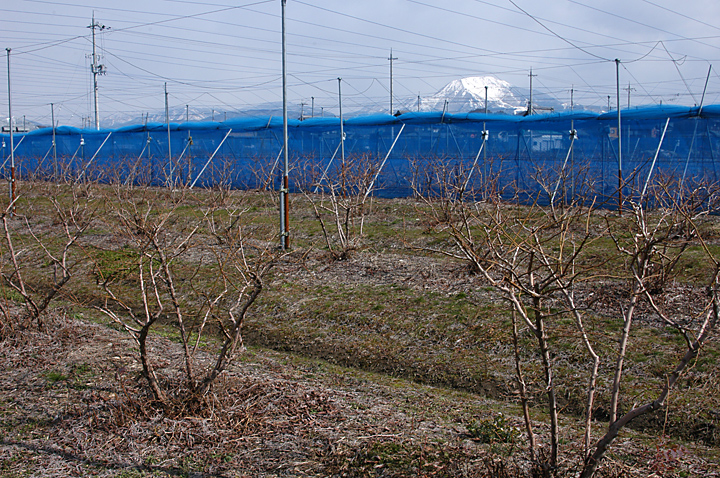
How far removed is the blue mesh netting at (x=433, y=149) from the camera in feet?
45.9

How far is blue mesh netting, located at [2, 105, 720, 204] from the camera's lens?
1399 centimetres

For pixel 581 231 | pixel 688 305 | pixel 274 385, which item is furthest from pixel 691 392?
pixel 581 231

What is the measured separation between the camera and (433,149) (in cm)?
1778

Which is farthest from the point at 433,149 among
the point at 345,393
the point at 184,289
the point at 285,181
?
the point at 345,393

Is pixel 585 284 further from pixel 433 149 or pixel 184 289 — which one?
pixel 433 149

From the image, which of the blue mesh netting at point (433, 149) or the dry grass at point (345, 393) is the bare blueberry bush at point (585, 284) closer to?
the dry grass at point (345, 393)

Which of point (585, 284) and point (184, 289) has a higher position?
point (585, 284)

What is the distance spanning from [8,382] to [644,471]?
15.2 feet

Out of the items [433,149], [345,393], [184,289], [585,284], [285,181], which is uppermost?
[433,149]

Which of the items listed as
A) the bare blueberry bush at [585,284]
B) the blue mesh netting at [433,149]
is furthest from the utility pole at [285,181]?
the bare blueberry bush at [585,284]

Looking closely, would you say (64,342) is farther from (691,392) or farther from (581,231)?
(581,231)

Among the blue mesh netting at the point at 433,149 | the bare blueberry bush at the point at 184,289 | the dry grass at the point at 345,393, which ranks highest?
the blue mesh netting at the point at 433,149

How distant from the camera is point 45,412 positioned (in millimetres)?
4312

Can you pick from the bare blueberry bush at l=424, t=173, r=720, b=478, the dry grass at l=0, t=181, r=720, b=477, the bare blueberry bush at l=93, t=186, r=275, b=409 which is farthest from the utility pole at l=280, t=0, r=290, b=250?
the bare blueberry bush at l=424, t=173, r=720, b=478
